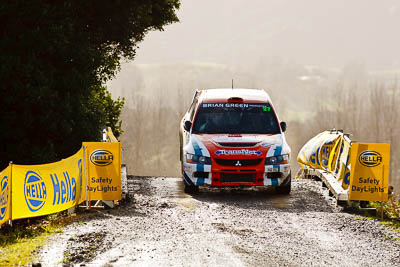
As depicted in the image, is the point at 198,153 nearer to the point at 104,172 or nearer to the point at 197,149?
the point at 197,149

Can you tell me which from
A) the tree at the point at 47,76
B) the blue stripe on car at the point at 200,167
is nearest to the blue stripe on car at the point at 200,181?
the blue stripe on car at the point at 200,167

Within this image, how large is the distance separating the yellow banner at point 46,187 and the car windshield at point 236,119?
3.48 metres

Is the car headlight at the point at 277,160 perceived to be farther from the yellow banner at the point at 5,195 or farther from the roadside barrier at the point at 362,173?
the yellow banner at the point at 5,195

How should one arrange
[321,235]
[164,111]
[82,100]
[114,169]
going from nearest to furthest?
1. [321,235]
2. [114,169]
3. [82,100]
4. [164,111]

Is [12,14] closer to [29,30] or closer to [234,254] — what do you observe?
[29,30]

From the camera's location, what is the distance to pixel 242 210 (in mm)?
11555

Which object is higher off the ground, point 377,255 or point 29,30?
point 29,30

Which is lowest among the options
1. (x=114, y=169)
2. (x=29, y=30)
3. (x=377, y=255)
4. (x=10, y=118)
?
(x=377, y=255)

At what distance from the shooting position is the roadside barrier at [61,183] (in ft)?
32.2

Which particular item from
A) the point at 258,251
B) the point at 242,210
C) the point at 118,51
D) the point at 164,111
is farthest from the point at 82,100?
the point at 164,111

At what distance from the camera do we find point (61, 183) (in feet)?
34.9

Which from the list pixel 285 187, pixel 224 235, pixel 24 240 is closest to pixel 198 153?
pixel 285 187

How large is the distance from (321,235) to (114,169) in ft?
13.5

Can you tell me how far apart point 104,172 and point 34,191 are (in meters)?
1.63
